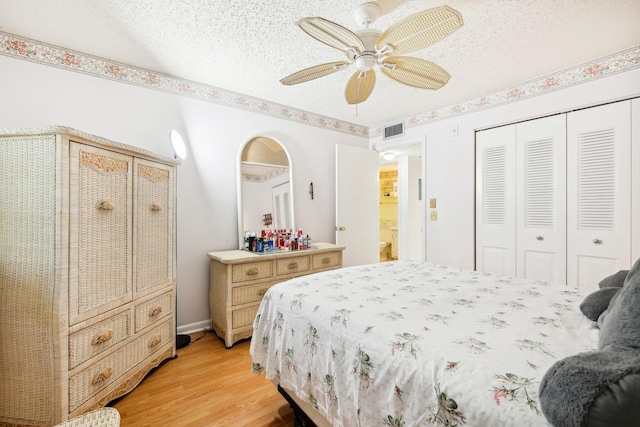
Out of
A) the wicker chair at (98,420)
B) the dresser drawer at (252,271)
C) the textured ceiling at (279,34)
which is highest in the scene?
the textured ceiling at (279,34)

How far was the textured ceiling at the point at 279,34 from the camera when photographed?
170cm

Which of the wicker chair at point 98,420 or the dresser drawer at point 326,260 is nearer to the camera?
the wicker chair at point 98,420

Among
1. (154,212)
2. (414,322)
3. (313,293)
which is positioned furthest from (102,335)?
(414,322)

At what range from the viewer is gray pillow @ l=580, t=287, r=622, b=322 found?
42.6 inches

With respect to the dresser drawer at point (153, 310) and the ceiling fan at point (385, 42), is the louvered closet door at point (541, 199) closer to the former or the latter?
the ceiling fan at point (385, 42)

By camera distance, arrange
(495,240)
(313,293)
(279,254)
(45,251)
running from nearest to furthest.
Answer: (45,251)
(313,293)
(279,254)
(495,240)

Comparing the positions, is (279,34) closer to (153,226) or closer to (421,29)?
(421,29)

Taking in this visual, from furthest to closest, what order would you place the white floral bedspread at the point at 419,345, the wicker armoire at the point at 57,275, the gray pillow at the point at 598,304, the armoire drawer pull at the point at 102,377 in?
1. the armoire drawer pull at the point at 102,377
2. the wicker armoire at the point at 57,275
3. the gray pillow at the point at 598,304
4. the white floral bedspread at the point at 419,345

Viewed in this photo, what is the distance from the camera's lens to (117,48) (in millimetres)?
2150

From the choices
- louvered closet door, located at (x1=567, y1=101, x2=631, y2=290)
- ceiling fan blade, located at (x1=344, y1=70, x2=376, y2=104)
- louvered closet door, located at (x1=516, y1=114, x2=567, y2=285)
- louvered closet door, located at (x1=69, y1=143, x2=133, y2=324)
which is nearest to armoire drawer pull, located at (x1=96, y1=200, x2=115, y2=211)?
louvered closet door, located at (x1=69, y1=143, x2=133, y2=324)

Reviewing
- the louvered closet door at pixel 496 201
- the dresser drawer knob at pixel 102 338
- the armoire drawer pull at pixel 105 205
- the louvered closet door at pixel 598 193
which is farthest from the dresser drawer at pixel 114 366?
the louvered closet door at pixel 598 193

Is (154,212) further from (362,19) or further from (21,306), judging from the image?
(362,19)

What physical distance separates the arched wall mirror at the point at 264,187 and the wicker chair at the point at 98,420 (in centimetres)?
169

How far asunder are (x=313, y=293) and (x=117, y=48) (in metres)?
2.42
